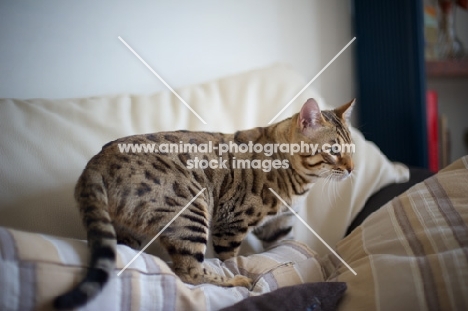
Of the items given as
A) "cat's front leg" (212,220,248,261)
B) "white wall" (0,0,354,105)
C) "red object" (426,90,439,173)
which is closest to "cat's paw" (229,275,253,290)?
"cat's front leg" (212,220,248,261)

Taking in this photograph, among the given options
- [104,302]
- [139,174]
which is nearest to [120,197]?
[139,174]

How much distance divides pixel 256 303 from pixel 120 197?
0.32 metres

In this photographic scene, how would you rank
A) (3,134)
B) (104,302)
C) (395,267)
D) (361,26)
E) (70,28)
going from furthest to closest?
(361,26) → (70,28) → (3,134) → (395,267) → (104,302)

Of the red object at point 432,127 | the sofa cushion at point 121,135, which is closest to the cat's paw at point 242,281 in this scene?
the sofa cushion at point 121,135

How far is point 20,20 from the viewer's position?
0.92m

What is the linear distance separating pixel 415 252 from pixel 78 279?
601mm

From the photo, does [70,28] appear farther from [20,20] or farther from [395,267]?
[395,267]

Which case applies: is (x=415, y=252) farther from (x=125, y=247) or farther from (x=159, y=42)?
(x=159, y=42)

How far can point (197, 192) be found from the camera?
0.88 metres

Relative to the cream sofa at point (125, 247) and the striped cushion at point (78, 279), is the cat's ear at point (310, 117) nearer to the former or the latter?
the cream sofa at point (125, 247)

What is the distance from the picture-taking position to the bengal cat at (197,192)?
75 cm

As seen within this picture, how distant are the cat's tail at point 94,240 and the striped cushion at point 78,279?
0.02 m

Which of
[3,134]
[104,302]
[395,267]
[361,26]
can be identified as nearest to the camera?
[104,302]

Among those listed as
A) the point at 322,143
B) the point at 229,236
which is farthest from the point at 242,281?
the point at 322,143
